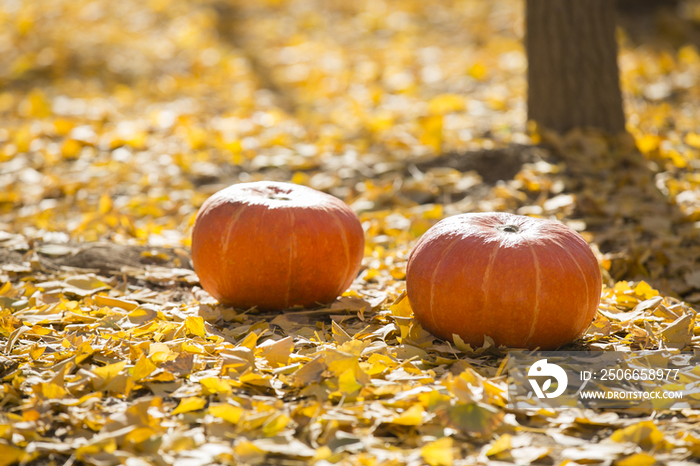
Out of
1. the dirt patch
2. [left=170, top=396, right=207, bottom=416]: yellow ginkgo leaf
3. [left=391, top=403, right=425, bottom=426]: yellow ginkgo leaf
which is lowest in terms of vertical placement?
[left=391, top=403, right=425, bottom=426]: yellow ginkgo leaf

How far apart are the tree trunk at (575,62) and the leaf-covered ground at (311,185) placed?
0.90 feet

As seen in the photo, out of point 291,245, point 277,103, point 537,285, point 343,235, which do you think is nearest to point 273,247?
point 291,245

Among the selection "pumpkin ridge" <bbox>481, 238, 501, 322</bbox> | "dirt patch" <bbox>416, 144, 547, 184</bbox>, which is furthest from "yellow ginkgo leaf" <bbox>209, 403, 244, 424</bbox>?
"dirt patch" <bbox>416, 144, 547, 184</bbox>

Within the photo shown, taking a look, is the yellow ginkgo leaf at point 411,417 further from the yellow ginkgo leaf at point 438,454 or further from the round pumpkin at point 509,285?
the round pumpkin at point 509,285

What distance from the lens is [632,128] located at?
5707 millimetres

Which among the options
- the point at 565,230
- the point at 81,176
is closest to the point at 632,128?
the point at 565,230

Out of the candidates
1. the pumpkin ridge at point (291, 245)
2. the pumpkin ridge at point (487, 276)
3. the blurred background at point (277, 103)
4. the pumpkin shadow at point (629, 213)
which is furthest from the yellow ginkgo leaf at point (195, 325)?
the pumpkin shadow at point (629, 213)

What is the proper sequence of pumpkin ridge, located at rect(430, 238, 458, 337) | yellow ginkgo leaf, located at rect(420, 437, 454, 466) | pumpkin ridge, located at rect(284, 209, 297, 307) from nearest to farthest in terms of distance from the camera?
yellow ginkgo leaf, located at rect(420, 437, 454, 466) → pumpkin ridge, located at rect(430, 238, 458, 337) → pumpkin ridge, located at rect(284, 209, 297, 307)

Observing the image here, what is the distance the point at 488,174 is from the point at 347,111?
234cm

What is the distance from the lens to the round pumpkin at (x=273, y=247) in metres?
3.01

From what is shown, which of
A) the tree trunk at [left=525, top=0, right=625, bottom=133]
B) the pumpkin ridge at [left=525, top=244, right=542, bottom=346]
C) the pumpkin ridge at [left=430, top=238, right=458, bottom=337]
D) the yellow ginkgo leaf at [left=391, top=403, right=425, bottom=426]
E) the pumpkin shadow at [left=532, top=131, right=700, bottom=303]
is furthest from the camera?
the tree trunk at [left=525, top=0, right=625, bottom=133]

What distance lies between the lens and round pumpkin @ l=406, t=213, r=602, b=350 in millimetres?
2594

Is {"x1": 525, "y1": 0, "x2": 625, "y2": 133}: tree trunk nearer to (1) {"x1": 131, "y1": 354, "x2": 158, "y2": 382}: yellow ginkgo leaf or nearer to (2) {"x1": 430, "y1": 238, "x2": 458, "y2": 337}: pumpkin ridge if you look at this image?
(2) {"x1": 430, "y1": 238, "x2": 458, "y2": 337}: pumpkin ridge

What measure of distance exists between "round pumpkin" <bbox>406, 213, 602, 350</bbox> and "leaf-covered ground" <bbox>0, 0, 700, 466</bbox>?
0.16 m
